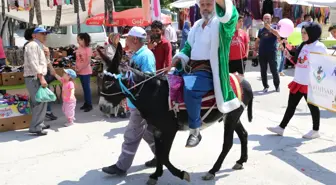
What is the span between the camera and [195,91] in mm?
3496

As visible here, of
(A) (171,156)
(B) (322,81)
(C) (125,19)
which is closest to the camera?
(A) (171,156)

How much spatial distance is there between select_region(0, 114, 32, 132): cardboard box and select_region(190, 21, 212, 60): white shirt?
11.5ft

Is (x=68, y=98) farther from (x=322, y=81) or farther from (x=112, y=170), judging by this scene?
(x=322, y=81)

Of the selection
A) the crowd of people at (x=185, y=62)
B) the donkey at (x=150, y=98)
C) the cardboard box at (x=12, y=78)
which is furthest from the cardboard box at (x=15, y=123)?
the donkey at (x=150, y=98)

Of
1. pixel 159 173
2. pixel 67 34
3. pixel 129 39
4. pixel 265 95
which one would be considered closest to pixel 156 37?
pixel 129 39

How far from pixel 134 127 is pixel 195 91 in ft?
2.94

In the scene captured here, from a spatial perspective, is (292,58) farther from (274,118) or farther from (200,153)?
(200,153)

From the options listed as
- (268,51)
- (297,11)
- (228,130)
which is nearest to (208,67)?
(228,130)

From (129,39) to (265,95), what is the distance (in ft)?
17.1

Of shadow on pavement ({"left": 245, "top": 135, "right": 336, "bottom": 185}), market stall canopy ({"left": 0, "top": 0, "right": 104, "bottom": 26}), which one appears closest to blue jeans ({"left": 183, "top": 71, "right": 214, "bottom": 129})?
shadow on pavement ({"left": 245, "top": 135, "right": 336, "bottom": 185})

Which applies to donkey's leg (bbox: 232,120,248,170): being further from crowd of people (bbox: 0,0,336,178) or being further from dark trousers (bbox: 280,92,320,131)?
dark trousers (bbox: 280,92,320,131)

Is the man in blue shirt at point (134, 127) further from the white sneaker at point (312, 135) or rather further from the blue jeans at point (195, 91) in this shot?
the white sneaker at point (312, 135)

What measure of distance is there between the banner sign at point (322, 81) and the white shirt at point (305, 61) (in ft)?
0.21

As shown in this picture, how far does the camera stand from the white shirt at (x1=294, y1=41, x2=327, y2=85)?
500cm
